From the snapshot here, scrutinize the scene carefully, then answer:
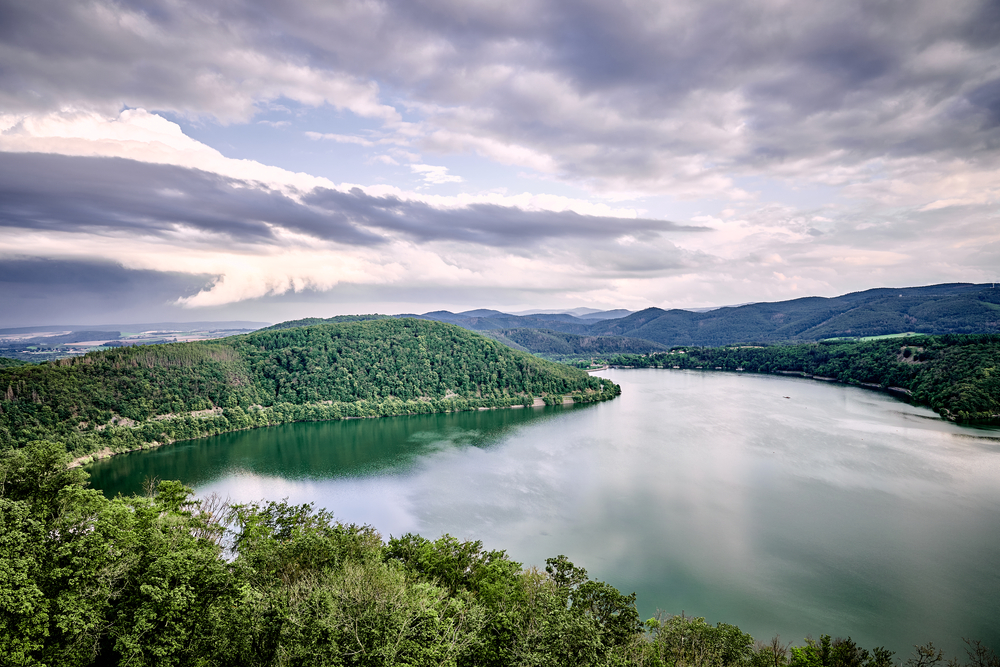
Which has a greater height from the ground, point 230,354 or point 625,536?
point 230,354

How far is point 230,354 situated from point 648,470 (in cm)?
7630

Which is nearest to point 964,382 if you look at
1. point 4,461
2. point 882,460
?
point 882,460

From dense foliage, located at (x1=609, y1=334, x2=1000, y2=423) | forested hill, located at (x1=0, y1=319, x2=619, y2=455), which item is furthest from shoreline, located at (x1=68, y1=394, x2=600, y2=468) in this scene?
dense foliage, located at (x1=609, y1=334, x2=1000, y2=423)

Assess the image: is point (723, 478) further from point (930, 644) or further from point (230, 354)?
point (230, 354)

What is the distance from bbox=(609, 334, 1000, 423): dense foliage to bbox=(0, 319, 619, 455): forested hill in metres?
50.4

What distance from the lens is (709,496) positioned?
127 feet

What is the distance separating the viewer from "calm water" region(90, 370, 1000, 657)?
24.4 meters

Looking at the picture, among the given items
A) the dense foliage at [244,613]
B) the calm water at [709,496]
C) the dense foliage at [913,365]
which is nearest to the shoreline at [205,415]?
the calm water at [709,496]

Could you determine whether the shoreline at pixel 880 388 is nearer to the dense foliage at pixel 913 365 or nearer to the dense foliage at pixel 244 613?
the dense foliage at pixel 913 365

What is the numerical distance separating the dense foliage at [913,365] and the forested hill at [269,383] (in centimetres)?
5043

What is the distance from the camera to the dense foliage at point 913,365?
6562cm

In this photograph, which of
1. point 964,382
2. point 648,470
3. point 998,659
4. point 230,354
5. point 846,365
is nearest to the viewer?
point 998,659

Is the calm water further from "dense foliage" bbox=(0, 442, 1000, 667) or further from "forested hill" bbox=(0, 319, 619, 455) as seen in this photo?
"forested hill" bbox=(0, 319, 619, 455)

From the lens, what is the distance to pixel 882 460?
46.6 meters
